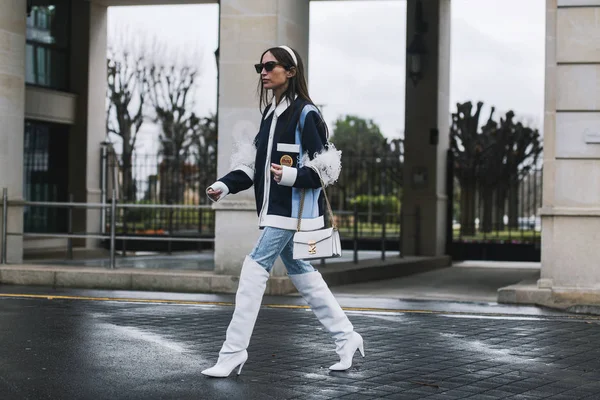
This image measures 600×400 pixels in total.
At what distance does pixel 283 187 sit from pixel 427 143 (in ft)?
42.0

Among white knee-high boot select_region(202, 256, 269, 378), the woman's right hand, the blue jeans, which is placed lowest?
white knee-high boot select_region(202, 256, 269, 378)

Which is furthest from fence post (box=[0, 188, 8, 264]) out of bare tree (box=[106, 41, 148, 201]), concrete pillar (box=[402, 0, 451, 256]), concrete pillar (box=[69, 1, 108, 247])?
bare tree (box=[106, 41, 148, 201])

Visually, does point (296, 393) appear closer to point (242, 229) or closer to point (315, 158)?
point (315, 158)

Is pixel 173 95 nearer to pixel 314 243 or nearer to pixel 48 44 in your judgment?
pixel 48 44

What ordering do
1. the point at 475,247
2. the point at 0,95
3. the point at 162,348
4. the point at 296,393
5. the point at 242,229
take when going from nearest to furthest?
the point at 296,393, the point at 162,348, the point at 242,229, the point at 0,95, the point at 475,247

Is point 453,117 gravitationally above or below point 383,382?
above

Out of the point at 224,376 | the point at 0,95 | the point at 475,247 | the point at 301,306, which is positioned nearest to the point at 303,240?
the point at 224,376

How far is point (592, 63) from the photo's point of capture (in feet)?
36.4

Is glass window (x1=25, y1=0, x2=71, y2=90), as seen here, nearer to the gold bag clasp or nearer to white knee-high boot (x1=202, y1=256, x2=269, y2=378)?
white knee-high boot (x1=202, y1=256, x2=269, y2=378)

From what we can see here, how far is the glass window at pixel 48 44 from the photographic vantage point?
60.7ft

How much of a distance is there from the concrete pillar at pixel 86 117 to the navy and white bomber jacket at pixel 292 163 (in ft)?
43.4

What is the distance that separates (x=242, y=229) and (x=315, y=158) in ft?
19.9

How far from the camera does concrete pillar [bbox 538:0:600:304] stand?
11.1m

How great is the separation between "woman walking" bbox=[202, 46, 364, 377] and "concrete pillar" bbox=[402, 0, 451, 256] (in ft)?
41.0
